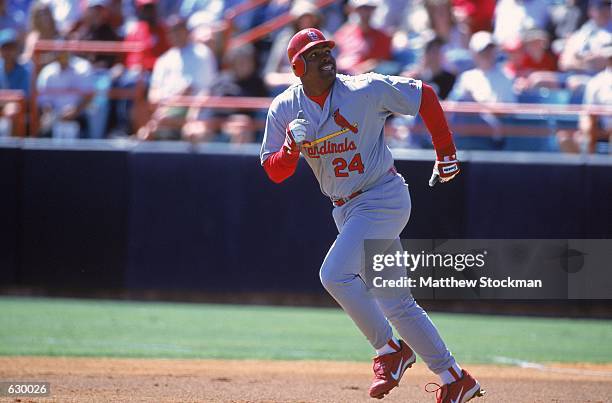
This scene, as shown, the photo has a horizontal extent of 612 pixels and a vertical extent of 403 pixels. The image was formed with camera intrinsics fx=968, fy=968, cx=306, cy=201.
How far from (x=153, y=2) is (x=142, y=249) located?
3987mm

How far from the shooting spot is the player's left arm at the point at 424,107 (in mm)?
5465

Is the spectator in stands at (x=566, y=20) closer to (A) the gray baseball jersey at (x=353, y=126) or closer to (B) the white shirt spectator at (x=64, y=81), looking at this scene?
(B) the white shirt spectator at (x=64, y=81)

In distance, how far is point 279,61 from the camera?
12312 mm

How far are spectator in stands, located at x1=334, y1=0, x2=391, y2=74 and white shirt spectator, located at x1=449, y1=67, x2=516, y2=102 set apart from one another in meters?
1.16

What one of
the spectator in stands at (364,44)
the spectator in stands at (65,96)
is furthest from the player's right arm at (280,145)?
the spectator in stands at (65,96)

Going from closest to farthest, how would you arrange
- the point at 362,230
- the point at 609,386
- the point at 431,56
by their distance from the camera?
the point at 362,230 < the point at 609,386 < the point at 431,56

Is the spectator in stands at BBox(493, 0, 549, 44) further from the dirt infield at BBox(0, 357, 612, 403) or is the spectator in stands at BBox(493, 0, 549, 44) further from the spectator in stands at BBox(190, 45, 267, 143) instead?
the dirt infield at BBox(0, 357, 612, 403)

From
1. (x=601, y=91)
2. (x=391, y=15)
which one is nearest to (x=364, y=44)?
(x=391, y=15)

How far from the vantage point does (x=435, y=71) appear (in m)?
11.3

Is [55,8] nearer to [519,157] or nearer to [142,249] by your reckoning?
[142,249]

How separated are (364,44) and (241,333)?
4162 millimetres

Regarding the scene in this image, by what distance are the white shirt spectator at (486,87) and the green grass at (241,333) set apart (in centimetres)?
252

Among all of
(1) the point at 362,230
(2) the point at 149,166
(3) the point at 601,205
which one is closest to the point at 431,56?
(3) the point at 601,205

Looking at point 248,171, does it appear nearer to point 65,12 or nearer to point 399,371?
point 65,12
